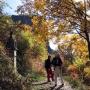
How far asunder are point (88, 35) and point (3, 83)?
17926 millimetres

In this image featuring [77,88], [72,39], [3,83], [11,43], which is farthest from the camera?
[72,39]

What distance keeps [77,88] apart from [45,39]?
1452cm

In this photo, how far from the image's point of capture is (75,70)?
1458 inches

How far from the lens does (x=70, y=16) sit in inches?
1361

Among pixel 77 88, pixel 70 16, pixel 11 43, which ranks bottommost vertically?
pixel 77 88

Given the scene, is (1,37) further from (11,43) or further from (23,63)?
(23,63)

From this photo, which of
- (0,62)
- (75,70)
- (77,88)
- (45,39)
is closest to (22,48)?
(45,39)

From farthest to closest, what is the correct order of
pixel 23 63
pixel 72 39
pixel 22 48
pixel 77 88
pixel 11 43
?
pixel 72 39, pixel 22 48, pixel 23 63, pixel 11 43, pixel 77 88

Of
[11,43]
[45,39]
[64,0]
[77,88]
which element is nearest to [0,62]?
[77,88]

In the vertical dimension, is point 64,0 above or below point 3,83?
above

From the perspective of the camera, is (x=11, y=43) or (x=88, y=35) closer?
(x=11, y=43)

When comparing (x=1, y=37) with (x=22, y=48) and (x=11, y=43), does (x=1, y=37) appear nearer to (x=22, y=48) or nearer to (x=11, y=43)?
(x=11, y=43)

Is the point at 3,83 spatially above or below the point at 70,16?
below

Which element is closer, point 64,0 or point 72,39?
point 64,0
